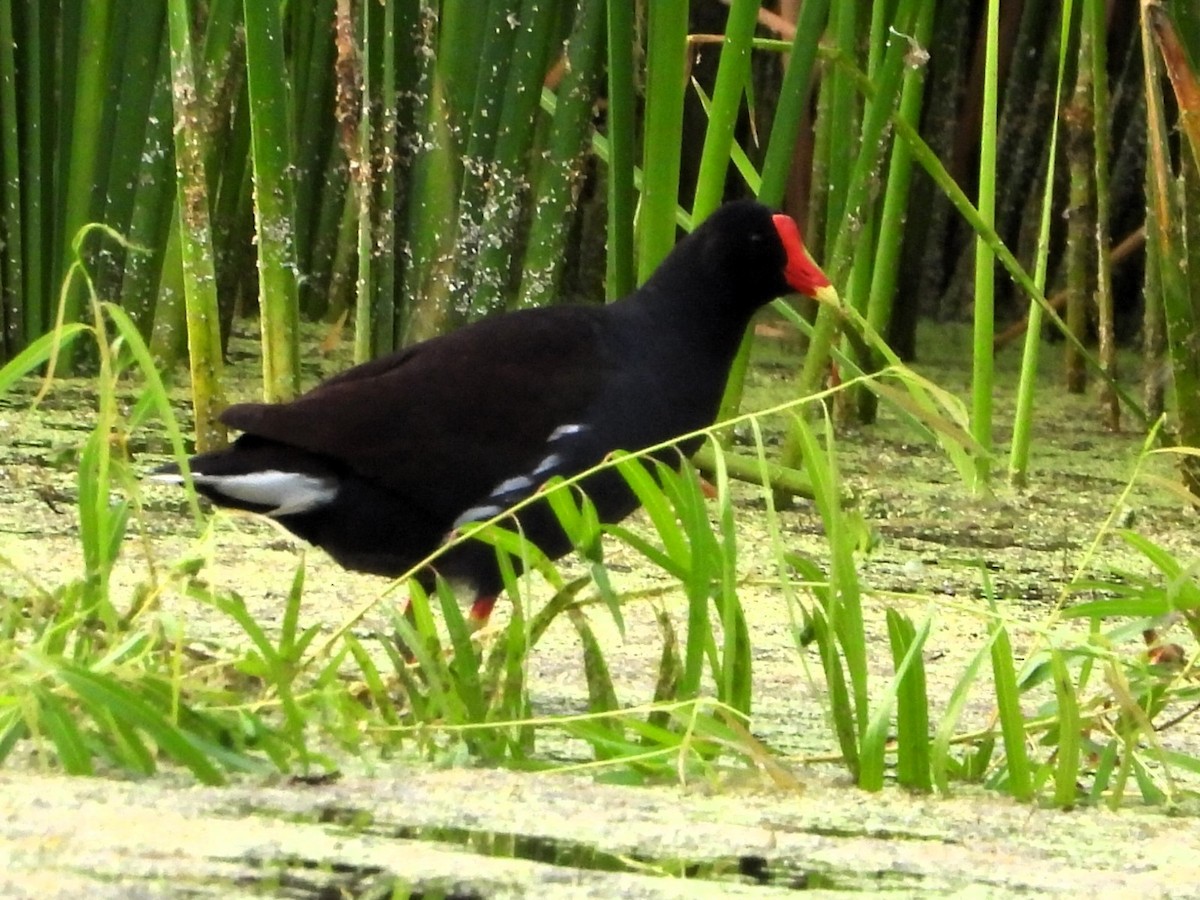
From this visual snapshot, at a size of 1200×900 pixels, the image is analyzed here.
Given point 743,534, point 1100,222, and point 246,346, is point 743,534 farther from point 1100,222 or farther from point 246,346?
point 246,346

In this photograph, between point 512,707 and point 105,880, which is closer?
point 105,880

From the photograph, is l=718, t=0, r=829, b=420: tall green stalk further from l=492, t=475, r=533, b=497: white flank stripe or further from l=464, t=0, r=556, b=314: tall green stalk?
l=492, t=475, r=533, b=497: white flank stripe

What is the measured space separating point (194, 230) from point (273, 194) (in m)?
0.09

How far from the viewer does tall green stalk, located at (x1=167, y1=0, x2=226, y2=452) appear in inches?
86.2

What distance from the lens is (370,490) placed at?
185 centimetres

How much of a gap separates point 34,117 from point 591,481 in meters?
1.19

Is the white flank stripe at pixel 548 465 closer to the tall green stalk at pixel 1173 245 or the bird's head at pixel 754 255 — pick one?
the bird's head at pixel 754 255

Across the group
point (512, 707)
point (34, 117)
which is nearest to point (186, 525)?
point (34, 117)

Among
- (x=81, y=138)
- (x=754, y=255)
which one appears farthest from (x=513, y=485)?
(x=81, y=138)

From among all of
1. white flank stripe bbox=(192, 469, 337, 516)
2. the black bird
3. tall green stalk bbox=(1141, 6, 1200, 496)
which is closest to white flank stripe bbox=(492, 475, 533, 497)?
the black bird

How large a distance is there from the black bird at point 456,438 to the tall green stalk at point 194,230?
0.32m

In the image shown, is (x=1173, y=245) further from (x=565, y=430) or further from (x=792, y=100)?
(x=565, y=430)

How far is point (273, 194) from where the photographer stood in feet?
7.13

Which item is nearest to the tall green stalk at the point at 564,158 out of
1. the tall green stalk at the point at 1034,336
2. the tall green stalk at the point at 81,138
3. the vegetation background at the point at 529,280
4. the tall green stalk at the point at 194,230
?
the vegetation background at the point at 529,280
